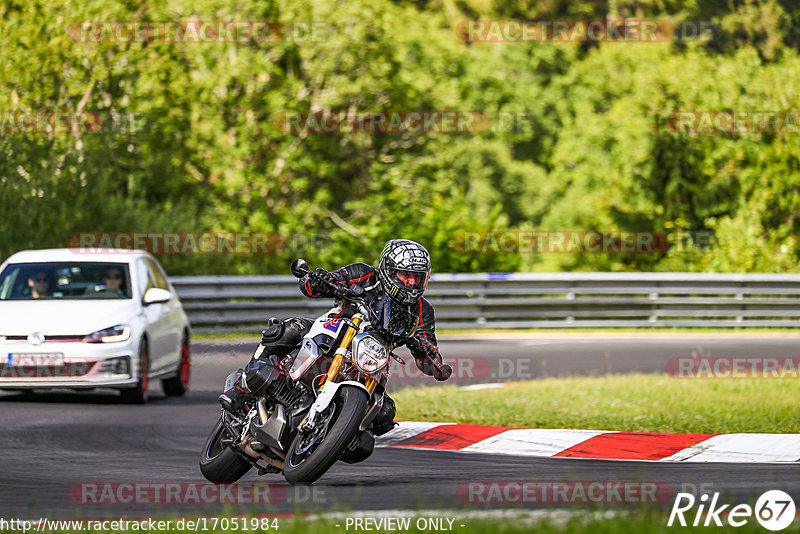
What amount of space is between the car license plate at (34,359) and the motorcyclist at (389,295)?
559 cm

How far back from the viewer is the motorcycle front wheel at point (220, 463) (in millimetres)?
8703

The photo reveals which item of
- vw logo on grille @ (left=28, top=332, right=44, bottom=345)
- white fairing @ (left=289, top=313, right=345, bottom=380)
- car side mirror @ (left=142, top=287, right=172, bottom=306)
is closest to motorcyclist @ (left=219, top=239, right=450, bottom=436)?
white fairing @ (left=289, top=313, right=345, bottom=380)

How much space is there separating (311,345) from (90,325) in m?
6.16

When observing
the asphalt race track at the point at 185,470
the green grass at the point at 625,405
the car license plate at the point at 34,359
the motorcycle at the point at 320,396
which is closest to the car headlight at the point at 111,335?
the car license plate at the point at 34,359

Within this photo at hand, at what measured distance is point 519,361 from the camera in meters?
19.3

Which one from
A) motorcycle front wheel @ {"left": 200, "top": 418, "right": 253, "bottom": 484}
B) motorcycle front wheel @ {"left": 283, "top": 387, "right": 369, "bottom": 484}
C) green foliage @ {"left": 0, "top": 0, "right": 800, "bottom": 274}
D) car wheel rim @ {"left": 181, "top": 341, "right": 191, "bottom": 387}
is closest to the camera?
motorcycle front wheel @ {"left": 283, "top": 387, "right": 369, "bottom": 484}

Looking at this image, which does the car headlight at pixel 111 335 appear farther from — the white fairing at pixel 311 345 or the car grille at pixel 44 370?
the white fairing at pixel 311 345

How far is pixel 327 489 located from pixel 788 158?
2612 centimetres

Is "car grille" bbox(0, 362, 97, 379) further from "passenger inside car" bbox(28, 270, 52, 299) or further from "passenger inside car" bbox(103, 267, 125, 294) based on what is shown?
"passenger inside car" bbox(103, 267, 125, 294)

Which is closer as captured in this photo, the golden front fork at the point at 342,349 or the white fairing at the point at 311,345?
the golden front fork at the point at 342,349

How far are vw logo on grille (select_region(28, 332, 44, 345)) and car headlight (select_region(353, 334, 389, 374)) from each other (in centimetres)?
657

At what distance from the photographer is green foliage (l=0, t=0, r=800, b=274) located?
25250 millimetres

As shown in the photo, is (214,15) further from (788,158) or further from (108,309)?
(108,309)

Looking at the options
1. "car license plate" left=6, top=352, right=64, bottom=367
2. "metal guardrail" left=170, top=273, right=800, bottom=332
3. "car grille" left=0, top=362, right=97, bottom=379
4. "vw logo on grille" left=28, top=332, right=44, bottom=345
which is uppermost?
"vw logo on grille" left=28, top=332, right=44, bottom=345
